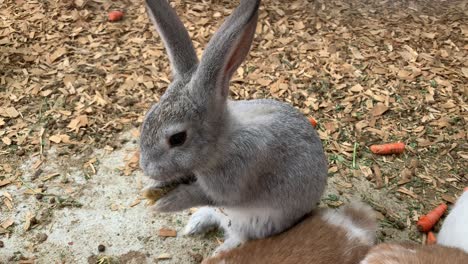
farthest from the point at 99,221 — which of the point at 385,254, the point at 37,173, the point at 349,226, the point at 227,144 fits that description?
the point at 385,254

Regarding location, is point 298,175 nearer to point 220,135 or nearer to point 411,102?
point 220,135

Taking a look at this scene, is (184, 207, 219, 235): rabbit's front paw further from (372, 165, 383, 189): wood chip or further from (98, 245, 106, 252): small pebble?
(372, 165, 383, 189): wood chip

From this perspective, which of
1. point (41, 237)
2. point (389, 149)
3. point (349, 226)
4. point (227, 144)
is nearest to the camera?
point (227, 144)

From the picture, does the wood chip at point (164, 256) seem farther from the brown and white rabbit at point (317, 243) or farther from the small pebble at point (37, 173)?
the small pebble at point (37, 173)

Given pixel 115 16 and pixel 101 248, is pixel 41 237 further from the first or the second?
pixel 115 16

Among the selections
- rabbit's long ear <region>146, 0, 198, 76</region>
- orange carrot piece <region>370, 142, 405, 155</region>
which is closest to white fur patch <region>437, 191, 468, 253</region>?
orange carrot piece <region>370, 142, 405, 155</region>

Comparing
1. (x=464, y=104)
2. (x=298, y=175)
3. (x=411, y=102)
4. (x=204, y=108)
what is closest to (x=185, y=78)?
(x=204, y=108)
